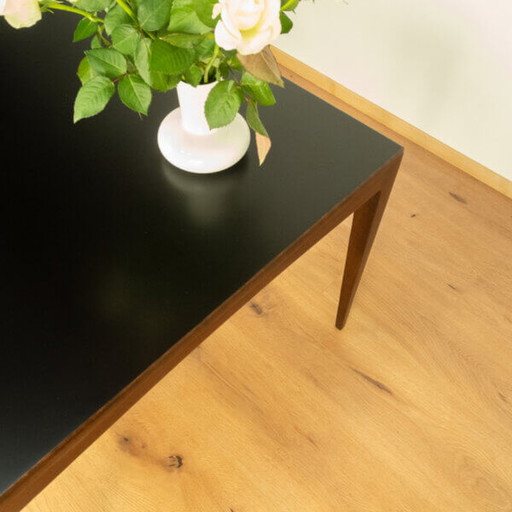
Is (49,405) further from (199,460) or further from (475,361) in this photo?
(475,361)

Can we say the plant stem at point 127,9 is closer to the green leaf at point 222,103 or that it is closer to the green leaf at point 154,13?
the green leaf at point 154,13

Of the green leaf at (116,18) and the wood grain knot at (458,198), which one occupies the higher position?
the green leaf at (116,18)

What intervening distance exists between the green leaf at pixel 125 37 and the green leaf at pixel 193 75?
84 millimetres

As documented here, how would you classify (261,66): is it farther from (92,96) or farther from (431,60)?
(431,60)

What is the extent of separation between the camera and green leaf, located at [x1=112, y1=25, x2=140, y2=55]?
719 mm

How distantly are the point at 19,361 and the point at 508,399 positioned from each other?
1.11m

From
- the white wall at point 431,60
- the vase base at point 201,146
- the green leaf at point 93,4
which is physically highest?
the green leaf at point 93,4

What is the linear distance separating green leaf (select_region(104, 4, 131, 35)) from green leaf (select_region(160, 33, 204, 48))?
0.19ft

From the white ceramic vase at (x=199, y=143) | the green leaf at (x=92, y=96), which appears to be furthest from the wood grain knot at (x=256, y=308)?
the green leaf at (x=92, y=96)

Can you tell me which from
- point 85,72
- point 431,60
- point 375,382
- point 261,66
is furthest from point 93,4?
point 431,60

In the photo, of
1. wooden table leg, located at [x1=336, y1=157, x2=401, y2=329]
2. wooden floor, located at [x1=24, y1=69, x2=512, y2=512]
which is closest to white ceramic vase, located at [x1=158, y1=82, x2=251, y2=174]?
wooden table leg, located at [x1=336, y1=157, x2=401, y2=329]

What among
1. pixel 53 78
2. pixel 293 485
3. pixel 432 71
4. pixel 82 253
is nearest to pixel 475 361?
pixel 293 485

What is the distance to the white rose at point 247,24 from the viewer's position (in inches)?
22.9

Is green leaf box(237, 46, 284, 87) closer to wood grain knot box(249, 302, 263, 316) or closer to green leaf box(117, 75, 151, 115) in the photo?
green leaf box(117, 75, 151, 115)
